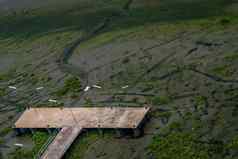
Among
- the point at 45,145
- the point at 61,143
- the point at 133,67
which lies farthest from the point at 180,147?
the point at 133,67

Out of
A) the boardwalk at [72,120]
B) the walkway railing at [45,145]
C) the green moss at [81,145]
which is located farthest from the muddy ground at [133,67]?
the walkway railing at [45,145]

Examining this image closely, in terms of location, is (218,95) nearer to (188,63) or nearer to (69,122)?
(188,63)

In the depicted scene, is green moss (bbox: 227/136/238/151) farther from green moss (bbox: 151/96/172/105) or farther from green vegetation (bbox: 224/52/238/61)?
green vegetation (bbox: 224/52/238/61)

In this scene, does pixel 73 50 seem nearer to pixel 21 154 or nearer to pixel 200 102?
pixel 21 154

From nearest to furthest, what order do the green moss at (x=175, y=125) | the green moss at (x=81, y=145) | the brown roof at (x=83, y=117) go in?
the green moss at (x=81, y=145) → the green moss at (x=175, y=125) → the brown roof at (x=83, y=117)

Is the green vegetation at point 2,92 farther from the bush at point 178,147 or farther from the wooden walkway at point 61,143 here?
the bush at point 178,147

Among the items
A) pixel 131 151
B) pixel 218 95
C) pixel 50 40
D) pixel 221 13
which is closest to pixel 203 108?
pixel 218 95

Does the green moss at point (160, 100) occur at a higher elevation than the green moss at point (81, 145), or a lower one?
higher
